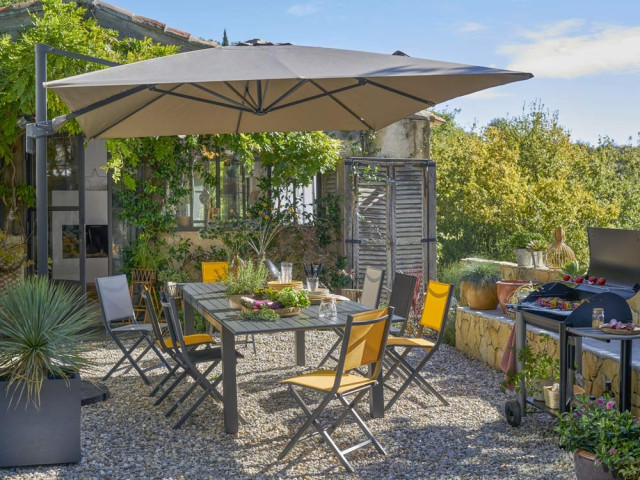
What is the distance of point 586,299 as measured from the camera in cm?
466

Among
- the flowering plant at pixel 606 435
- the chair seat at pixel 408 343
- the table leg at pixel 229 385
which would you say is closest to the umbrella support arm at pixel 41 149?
the table leg at pixel 229 385

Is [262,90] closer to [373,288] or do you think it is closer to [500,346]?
[373,288]

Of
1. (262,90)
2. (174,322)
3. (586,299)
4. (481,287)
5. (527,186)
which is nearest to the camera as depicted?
(586,299)

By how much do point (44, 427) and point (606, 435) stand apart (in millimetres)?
3172

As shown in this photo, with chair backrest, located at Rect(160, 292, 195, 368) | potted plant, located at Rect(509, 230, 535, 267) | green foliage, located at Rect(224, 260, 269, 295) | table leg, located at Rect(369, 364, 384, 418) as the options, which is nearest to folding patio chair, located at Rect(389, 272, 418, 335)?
table leg, located at Rect(369, 364, 384, 418)

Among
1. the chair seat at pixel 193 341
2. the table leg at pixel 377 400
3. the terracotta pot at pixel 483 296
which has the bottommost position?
the table leg at pixel 377 400

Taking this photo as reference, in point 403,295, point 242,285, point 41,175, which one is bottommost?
point 403,295

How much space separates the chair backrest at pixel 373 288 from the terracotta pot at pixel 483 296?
1468 mm

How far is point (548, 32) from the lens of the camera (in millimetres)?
17516

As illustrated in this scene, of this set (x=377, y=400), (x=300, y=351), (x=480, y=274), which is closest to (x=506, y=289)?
(x=480, y=274)

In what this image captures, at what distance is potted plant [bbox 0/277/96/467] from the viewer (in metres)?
4.27

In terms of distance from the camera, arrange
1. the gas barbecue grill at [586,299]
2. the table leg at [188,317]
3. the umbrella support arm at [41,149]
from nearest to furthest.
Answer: the gas barbecue grill at [586,299], the umbrella support arm at [41,149], the table leg at [188,317]

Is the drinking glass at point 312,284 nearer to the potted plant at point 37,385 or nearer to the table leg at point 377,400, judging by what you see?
the table leg at point 377,400

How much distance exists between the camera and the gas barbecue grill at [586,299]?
15.1 feet
